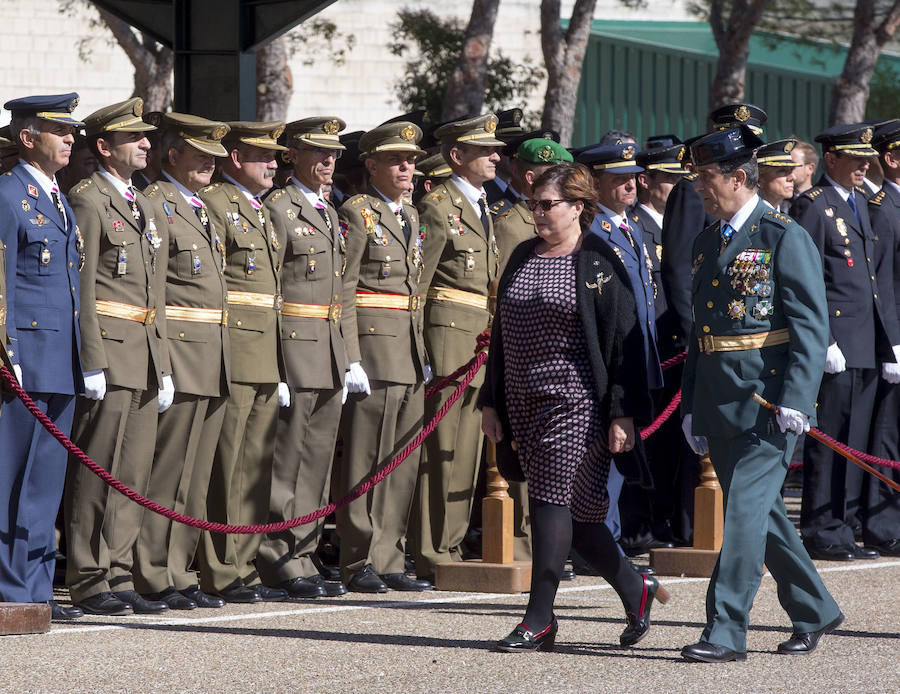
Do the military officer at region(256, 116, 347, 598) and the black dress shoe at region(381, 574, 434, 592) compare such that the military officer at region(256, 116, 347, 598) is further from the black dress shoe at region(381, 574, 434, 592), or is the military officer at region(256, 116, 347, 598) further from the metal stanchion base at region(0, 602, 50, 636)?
the metal stanchion base at region(0, 602, 50, 636)

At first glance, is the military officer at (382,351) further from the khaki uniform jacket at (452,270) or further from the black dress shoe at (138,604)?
the black dress shoe at (138,604)

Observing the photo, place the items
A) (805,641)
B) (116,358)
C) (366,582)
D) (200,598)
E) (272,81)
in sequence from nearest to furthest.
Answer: (805,641) → (116,358) → (200,598) → (366,582) → (272,81)

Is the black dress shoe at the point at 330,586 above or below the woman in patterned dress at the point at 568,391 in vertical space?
below

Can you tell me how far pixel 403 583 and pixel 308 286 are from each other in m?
1.49

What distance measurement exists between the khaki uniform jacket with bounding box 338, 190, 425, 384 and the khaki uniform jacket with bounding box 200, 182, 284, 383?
0.49 metres

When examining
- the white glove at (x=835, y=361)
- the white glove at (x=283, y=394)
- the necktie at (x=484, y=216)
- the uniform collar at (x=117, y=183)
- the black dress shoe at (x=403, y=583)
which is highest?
the uniform collar at (x=117, y=183)

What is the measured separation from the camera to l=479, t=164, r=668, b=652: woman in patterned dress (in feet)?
21.1

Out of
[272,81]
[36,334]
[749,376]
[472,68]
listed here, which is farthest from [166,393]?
[472,68]

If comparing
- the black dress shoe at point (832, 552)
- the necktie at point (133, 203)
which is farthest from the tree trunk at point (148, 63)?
the necktie at point (133, 203)

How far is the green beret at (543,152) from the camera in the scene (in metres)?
8.73

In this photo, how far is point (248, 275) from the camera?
7.85 metres

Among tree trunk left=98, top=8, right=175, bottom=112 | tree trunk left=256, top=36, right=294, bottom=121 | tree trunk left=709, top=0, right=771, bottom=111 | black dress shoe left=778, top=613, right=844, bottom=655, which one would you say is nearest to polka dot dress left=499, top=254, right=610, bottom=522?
black dress shoe left=778, top=613, right=844, bottom=655

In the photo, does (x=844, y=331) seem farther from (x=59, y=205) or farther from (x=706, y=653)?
(x=59, y=205)

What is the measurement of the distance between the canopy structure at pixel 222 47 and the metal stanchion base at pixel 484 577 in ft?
8.74
